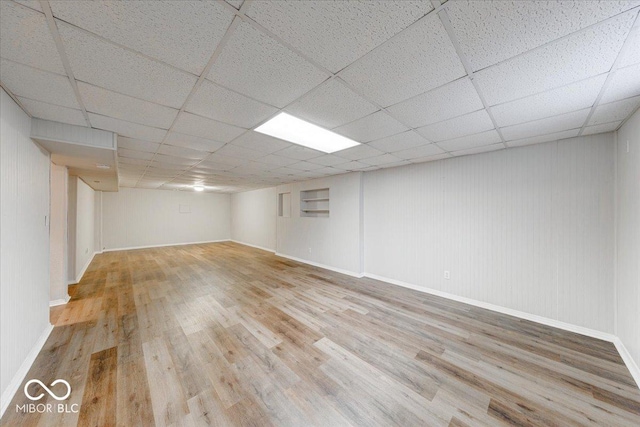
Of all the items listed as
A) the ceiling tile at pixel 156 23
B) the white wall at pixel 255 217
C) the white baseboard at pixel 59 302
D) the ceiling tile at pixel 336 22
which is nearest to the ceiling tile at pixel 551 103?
the ceiling tile at pixel 336 22

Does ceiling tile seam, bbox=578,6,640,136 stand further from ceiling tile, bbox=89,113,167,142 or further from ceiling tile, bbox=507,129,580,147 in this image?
ceiling tile, bbox=89,113,167,142

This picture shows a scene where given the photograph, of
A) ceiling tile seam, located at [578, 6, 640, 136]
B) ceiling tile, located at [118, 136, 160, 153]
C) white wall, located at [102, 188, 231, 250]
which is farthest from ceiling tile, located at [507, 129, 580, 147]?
white wall, located at [102, 188, 231, 250]

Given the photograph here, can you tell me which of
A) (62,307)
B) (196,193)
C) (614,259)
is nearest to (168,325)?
(62,307)

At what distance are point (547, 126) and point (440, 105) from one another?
1.49 m

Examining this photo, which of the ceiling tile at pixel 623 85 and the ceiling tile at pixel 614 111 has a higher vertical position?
the ceiling tile at pixel 614 111

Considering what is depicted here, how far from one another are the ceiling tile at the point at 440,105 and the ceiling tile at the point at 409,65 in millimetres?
110

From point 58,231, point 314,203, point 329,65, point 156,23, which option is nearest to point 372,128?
point 329,65

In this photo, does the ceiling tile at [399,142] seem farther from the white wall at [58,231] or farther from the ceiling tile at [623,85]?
the white wall at [58,231]

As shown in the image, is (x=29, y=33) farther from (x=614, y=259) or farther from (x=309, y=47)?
(x=614, y=259)

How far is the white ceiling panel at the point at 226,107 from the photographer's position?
5.90 feet

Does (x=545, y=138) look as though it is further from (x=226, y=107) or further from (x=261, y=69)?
(x=226, y=107)

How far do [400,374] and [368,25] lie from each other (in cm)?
265

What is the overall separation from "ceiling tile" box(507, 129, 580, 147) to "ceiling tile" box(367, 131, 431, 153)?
3.91ft

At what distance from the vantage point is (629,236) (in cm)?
222
